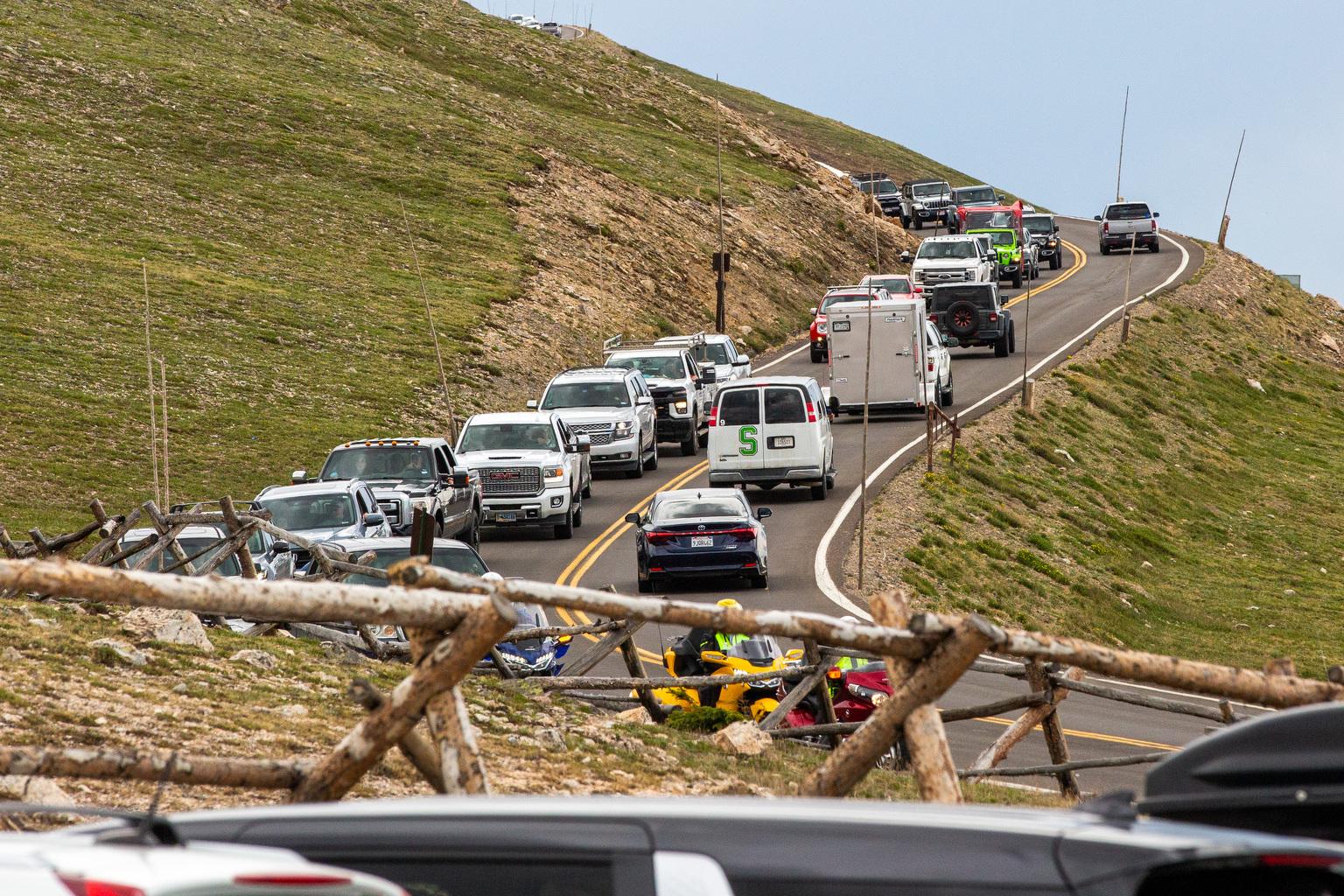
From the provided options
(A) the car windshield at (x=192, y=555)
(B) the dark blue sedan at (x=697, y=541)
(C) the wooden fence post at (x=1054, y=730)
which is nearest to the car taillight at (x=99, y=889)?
(C) the wooden fence post at (x=1054, y=730)

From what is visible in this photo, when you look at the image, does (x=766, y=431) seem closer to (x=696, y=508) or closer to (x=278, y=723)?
(x=696, y=508)

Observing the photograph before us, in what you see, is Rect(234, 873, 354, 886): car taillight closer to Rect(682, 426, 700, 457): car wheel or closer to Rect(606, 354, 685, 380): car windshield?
Rect(606, 354, 685, 380): car windshield

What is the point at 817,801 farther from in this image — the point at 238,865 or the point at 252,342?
the point at 252,342

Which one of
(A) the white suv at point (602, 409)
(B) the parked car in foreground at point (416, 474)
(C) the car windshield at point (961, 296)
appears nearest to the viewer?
(B) the parked car in foreground at point (416, 474)

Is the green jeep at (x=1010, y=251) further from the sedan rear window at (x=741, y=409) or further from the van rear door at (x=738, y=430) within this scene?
the sedan rear window at (x=741, y=409)

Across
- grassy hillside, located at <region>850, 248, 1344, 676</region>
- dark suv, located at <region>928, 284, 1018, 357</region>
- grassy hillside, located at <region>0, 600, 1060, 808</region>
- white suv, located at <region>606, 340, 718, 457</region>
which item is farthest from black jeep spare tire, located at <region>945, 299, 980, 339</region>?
grassy hillside, located at <region>0, 600, 1060, 808</region>

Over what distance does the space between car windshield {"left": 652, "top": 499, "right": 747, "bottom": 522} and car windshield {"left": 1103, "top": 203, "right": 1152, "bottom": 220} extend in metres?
60.5

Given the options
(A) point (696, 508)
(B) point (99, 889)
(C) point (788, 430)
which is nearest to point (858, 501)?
(C) point (788, 430)

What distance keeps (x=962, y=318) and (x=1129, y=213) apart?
32026 mm

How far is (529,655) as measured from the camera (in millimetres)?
18469

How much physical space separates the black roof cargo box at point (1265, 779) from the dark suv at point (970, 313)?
165 feet

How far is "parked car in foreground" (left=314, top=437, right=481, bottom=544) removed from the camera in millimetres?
27438

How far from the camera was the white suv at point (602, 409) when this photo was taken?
37312 millimetres

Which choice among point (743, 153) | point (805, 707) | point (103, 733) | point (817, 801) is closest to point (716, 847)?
point (817, 801)
